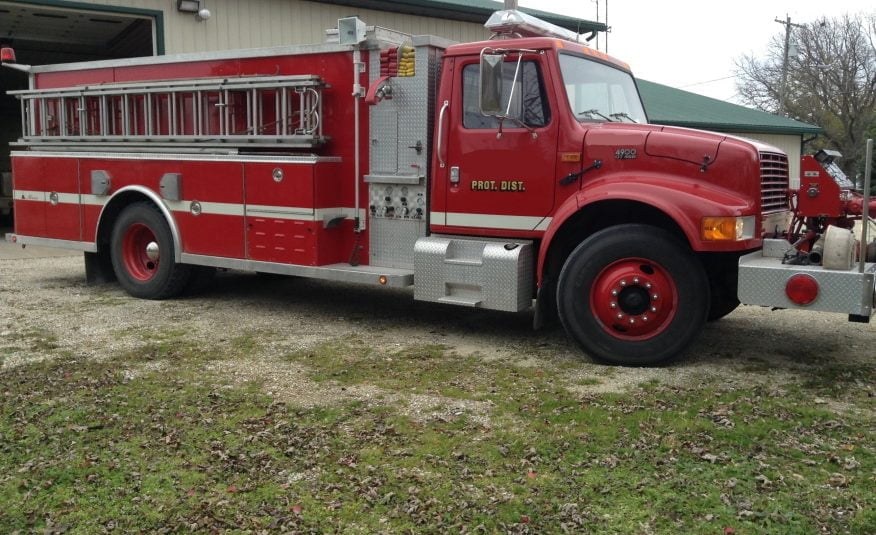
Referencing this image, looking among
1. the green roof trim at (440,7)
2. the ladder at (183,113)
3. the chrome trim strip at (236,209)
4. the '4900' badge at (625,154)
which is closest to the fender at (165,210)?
the chrome trim strip at (236,209)

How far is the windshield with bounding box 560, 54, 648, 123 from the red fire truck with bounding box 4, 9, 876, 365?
3cm

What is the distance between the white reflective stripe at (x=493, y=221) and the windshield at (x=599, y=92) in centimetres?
87

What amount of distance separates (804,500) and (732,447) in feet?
2.15

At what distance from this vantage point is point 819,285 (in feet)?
18.0

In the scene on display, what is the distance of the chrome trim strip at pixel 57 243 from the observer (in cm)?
938

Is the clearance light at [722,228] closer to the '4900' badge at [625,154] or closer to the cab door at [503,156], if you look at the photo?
the '4900' badge at [625,154]

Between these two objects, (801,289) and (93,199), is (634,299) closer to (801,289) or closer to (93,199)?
(801,289)

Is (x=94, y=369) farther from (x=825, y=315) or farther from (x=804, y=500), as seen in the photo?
(x=825, y=315)

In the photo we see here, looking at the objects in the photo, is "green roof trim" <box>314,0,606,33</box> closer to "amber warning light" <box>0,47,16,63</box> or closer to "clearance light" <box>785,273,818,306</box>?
"amber warning light" <box>0,47,16,63</box>

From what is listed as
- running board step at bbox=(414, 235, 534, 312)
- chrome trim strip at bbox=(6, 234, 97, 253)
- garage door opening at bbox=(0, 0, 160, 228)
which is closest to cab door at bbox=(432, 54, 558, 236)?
running board step at bbox=(414, 235, 534, 312)

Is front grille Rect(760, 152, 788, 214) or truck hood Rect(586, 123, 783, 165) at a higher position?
truck hood Rect(586, 123, 783, 165)

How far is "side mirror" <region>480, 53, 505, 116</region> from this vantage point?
625 centimetres

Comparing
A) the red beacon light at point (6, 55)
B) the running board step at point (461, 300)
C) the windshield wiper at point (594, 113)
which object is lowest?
the running board step at point (461, 300)

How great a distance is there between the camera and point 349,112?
297 inches
